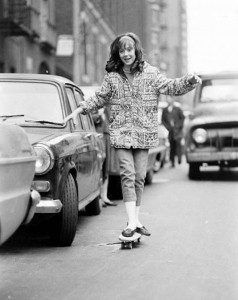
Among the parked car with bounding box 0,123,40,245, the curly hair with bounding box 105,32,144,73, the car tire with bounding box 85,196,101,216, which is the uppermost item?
the curly hair with bounding box 105,32,144,73

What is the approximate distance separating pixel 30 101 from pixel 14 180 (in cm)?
323

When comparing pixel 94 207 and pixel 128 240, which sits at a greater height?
pixel 128 240

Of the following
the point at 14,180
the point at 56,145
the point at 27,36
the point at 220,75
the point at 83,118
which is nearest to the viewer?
the point at 14,180

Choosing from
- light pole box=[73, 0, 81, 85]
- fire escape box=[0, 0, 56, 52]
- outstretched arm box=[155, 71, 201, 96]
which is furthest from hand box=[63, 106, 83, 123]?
light pole box=[73, 0, 81, 85]

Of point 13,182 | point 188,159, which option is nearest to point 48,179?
point 13,182

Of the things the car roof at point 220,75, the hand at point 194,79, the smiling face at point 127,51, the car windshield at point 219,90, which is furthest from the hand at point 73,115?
the car roof at point 220,75

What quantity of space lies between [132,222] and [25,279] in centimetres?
152

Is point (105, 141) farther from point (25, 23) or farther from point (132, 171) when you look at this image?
point (25, 23)

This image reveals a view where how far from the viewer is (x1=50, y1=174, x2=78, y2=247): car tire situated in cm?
659

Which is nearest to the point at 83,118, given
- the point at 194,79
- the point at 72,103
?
the point at 72,103

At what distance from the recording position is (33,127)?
707 cm

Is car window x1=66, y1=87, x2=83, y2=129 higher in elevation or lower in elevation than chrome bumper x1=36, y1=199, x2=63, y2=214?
higher

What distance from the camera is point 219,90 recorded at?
1512 centimetres

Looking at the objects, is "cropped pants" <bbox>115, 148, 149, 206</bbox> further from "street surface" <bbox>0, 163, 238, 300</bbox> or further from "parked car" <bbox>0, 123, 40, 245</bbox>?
"parked car" <bbox>0, 123, 40, 245</bbox>
